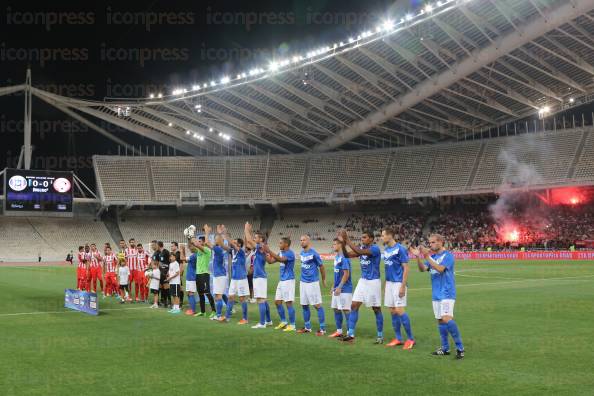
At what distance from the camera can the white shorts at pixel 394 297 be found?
10316mm

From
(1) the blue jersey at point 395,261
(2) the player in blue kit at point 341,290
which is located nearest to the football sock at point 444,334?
(1) the blue jersey at point 395,261

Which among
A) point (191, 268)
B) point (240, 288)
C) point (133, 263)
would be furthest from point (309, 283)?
point (133, 263)

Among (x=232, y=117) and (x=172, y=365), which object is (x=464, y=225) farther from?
(x=172, y=365)

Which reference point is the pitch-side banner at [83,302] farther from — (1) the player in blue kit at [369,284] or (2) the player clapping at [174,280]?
(1) the player in blue kit at [369,284]

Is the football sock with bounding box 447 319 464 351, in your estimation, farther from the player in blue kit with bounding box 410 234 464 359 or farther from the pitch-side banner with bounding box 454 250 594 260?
the pitch-side banner with bounding box 454 250 594 260

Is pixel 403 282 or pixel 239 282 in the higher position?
pixel 403 282

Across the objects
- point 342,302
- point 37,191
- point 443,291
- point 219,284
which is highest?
point 37,191

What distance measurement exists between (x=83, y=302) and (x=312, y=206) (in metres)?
55.2

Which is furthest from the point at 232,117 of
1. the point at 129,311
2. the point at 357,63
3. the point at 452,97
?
the point at 129,311

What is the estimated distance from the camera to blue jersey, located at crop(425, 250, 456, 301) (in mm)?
9492

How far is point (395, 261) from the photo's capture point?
1051 cm

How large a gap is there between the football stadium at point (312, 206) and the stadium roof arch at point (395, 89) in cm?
24

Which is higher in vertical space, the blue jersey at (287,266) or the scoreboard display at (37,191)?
the scoreboard display at (37,191)

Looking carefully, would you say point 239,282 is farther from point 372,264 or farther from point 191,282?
point 372,264
